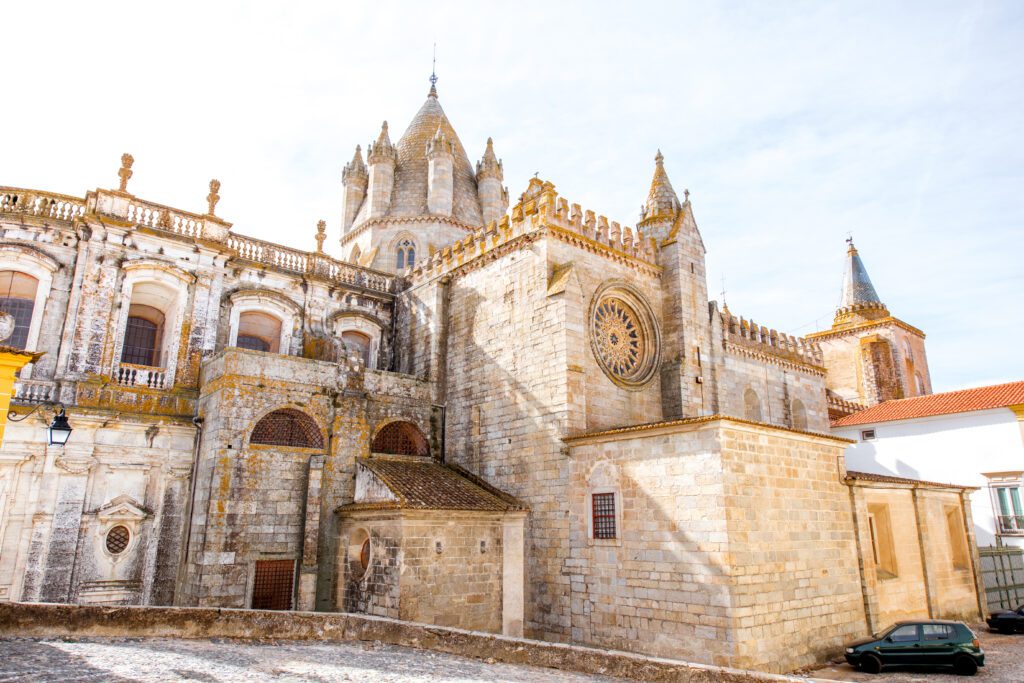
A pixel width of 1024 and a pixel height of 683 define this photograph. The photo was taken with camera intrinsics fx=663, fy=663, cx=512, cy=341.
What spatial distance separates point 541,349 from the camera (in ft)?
56.3

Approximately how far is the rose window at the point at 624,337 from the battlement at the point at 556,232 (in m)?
1.27

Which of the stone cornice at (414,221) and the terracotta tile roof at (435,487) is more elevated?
the stone cornice at (414,221)

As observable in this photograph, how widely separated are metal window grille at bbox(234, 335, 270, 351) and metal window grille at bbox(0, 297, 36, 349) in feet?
17.5

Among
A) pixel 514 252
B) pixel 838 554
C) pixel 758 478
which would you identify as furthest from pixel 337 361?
pixel 838 554

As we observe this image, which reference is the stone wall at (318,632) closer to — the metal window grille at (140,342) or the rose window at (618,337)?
the rose window at (618,337)

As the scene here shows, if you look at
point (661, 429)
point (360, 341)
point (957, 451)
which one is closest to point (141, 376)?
point (360, 341)

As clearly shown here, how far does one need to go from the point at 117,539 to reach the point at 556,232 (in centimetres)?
1340

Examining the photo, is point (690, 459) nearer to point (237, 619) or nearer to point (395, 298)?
point (237, 619)

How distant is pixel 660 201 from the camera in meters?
21.2

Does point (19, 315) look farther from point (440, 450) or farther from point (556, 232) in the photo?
point (556, 232)

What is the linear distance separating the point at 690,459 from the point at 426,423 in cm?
868

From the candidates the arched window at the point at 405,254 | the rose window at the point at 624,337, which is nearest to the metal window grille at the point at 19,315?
the arched window at the point at 405,254

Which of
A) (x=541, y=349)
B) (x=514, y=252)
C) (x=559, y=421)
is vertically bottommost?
(x=559, y=421)

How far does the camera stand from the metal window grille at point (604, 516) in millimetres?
14742
